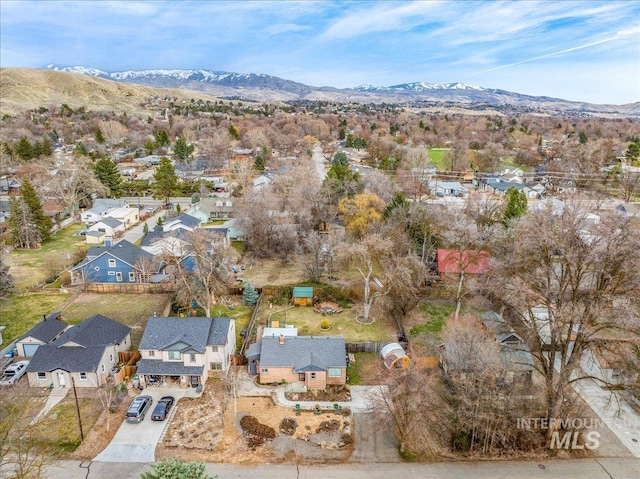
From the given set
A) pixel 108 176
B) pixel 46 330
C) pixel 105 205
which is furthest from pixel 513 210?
pixel 108 176

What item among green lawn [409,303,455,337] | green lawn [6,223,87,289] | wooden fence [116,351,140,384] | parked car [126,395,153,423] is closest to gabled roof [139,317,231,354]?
wooden fence [116,351,140,384]

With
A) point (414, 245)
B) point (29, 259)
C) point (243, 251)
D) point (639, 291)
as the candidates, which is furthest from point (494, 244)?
point (29, 259)

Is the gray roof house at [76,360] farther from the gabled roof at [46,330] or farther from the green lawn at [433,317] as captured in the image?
the green lawn at [433,317]

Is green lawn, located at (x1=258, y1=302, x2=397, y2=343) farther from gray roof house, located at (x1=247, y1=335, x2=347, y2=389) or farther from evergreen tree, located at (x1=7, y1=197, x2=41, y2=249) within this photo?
evergreen tree, located at (x1=7, y1=197, x2=41, y2=249)

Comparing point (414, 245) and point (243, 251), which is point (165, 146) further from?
point (414, 245)

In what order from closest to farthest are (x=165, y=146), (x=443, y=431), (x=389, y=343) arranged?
(x=443, y=431) → (x=389, y=343) → (x=165, y=146)
